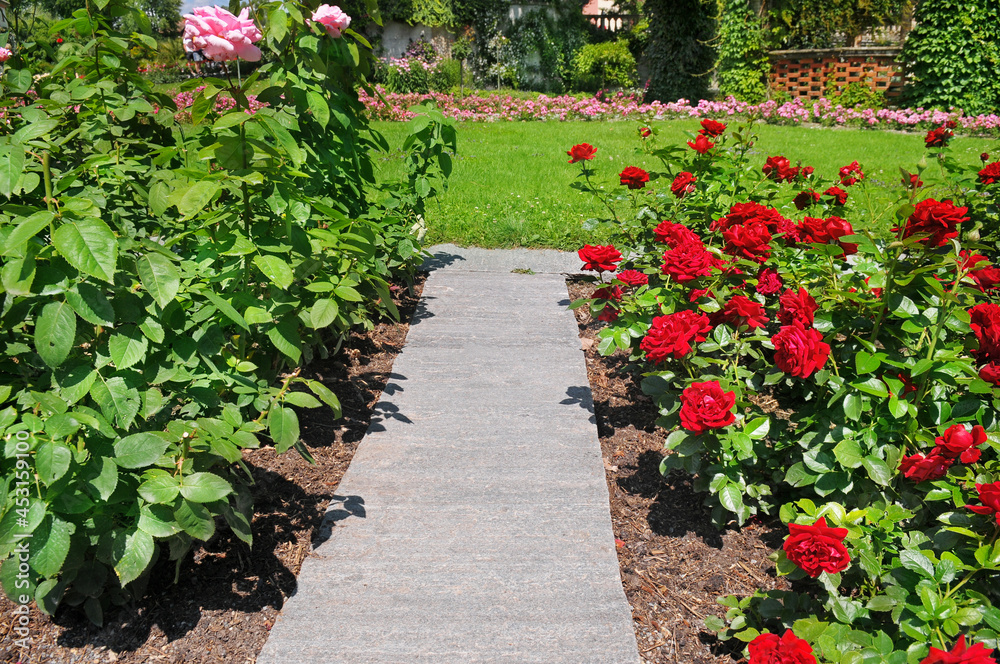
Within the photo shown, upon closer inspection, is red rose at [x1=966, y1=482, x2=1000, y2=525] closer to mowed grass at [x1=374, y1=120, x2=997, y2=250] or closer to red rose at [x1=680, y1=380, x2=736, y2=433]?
red rose at [x1=680, y1=380, x2=736, y2=433]

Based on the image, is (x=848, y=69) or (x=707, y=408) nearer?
(x=707, y=408)

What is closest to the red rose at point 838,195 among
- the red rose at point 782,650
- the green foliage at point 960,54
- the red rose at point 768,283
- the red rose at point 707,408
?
the red rose at point 768,283

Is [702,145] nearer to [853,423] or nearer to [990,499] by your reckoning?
[853,423]

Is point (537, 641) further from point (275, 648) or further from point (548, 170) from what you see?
point (548, 170)

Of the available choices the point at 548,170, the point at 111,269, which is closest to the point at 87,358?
the point at 111,269

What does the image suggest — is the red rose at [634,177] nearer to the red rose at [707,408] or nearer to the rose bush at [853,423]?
the rose bush at [853,423]

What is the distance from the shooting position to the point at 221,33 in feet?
6.95

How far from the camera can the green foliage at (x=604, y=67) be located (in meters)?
18.7

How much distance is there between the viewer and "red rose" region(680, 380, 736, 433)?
171 cm

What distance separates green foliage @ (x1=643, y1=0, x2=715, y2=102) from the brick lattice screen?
203 centimetres

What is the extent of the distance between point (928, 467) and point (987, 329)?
0.41 metres

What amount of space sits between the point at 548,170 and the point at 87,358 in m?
6.42

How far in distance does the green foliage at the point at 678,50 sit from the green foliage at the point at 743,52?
1.31 meters

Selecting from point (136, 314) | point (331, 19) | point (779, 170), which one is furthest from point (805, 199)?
point (136, 314)
